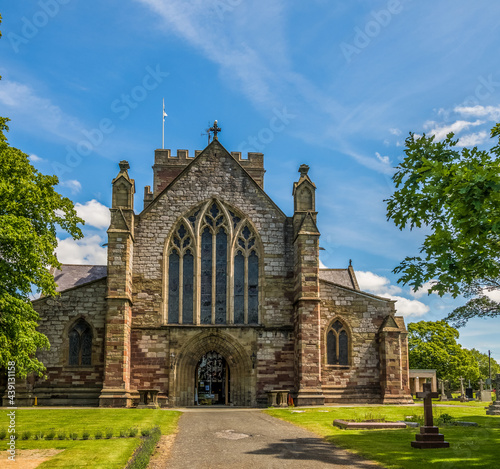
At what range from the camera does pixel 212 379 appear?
1380 inches

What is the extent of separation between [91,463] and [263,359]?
20.0 meters

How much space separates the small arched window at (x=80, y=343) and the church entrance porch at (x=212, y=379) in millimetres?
6465

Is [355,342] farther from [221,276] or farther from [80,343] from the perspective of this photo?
[80,343]

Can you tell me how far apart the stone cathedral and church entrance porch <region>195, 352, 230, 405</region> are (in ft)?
6.32

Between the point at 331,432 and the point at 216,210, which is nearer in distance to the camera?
the point at 331,432

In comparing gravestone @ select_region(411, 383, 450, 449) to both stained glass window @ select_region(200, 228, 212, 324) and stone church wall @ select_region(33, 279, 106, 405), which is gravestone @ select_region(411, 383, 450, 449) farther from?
stone church wall @ select_region(33, 279, 106, 405)

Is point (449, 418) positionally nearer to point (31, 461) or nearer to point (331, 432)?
point (331, 432)

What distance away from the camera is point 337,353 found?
31.8 m

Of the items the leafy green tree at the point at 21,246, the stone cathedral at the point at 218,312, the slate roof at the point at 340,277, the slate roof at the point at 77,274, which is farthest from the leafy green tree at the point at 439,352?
the leafy green tree at the point at 21,246

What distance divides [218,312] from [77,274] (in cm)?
1311

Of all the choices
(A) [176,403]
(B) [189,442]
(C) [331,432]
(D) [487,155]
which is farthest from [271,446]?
(A) [176,403]

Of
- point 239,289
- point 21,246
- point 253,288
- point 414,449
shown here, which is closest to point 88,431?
point 21,246

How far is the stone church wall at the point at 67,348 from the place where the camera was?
30.0 meters

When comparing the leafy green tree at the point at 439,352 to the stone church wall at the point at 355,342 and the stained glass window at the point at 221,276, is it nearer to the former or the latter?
the stone church wall at the point at 355,342
